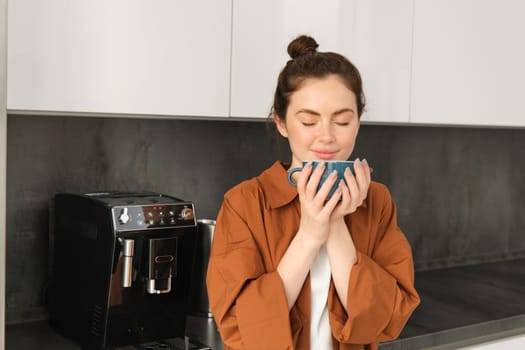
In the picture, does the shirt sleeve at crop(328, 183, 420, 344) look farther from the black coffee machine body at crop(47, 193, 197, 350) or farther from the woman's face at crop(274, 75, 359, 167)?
the black coffee machine body at crop(47, 193, 197, 350)

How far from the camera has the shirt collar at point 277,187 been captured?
1239 millimetres

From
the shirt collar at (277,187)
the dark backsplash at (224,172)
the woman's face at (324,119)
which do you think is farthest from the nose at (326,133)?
the dark backsplash at (224,172)

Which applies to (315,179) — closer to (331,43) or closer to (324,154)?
(324,154)

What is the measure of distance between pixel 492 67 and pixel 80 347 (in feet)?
4.61

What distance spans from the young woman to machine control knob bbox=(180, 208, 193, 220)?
0.32 meters

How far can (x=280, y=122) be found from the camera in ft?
4.17

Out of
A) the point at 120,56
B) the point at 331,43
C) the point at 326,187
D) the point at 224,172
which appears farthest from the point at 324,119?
the point at 224,172

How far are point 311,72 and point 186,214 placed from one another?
515mm

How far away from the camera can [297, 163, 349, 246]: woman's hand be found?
3.66ft

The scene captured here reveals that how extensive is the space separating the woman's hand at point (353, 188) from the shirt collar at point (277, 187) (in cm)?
12

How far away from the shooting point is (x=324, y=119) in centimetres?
117

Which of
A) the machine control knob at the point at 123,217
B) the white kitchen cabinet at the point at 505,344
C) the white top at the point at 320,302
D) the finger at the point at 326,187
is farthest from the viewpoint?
the white kitchen cabinet at the point at 505,344

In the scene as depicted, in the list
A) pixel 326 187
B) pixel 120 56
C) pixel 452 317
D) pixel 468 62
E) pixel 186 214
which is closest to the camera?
pixel 326 187

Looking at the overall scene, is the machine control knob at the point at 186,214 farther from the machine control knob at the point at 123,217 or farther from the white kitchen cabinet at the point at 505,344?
the white kitchen cabinet at the point at 505,344
